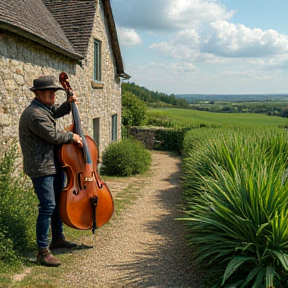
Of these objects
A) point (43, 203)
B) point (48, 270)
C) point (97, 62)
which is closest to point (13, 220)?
point (43, 203)

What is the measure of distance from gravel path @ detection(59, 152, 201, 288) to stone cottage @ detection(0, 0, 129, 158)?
2.49m

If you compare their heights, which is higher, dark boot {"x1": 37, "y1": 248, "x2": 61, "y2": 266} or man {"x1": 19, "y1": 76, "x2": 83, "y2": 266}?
man {"x1": 19, "y1": 76, "x2": 83, "y2": 266}

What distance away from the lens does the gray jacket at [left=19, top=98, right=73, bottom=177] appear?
153 inches

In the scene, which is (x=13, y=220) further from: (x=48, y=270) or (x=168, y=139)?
(x=168, y=139)

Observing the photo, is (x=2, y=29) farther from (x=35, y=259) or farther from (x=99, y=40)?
(x=99, y=40)

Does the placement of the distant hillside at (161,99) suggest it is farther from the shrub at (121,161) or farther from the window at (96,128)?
the shrub at (121,161)

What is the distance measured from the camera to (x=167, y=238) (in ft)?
17.5

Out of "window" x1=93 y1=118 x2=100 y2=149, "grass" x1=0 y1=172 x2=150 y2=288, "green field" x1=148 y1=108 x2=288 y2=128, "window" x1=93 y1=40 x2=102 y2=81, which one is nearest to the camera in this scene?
"grass" x1=0 y1=172 x2=150 y2=288

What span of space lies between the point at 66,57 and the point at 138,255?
5.60 metres

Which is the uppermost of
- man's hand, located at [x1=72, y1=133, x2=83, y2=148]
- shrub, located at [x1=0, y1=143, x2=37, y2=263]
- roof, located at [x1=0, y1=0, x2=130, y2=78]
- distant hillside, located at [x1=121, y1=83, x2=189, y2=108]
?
roof, located at [x1=0, y1=0, x2=130, y2=78]

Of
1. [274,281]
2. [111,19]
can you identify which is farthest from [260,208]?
[111,19]

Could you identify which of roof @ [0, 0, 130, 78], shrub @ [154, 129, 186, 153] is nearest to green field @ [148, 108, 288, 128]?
shrub @ [154, 129, 186, 153]

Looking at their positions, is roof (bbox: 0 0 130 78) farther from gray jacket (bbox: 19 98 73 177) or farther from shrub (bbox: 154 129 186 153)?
shrub (bbox: 154 129 186 153)

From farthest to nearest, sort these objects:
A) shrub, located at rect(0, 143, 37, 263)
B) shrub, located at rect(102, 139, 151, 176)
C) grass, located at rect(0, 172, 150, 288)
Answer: shrub, located at rect(102, 139, 151, 176)
shrub, located at rect(0, 143, 37, 263)
grass, located at rect(0, 172, 150, 288)
